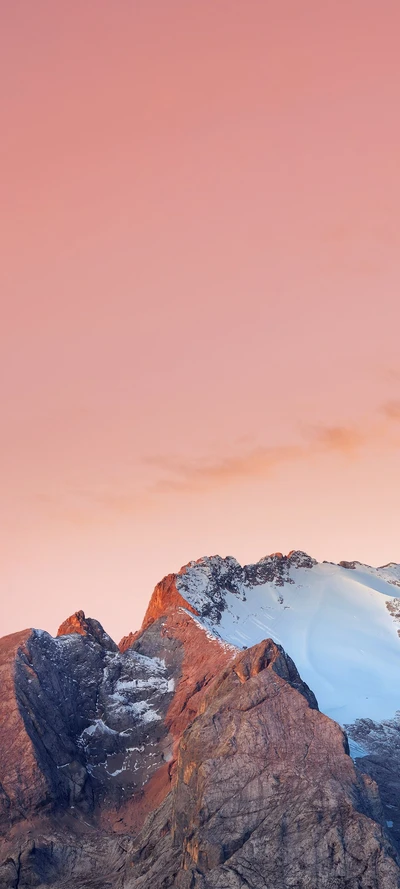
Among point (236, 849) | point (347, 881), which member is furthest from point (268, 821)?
point (347, 881)

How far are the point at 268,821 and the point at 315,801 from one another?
8.04 meters

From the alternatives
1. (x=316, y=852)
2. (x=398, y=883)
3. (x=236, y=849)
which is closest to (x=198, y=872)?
(x=236, y=849)

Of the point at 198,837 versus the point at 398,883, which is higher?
the point at 198,837

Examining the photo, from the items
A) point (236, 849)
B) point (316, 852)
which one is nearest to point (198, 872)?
point (236, 849)

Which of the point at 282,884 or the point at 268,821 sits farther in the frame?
the point at 268,821

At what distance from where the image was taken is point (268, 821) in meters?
197

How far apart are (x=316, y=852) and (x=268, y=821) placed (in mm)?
11384

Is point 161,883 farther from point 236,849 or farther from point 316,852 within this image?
point 316,852

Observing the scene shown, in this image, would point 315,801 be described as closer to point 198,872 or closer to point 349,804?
point 349,804

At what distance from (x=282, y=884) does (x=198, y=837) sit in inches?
774

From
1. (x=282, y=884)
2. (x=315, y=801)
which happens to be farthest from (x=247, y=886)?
(x=315, y=801)

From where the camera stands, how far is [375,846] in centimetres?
18625

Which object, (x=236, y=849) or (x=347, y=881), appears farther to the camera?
(x=236, y=849)

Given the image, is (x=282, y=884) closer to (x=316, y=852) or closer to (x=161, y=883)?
(x=316, y=852)
